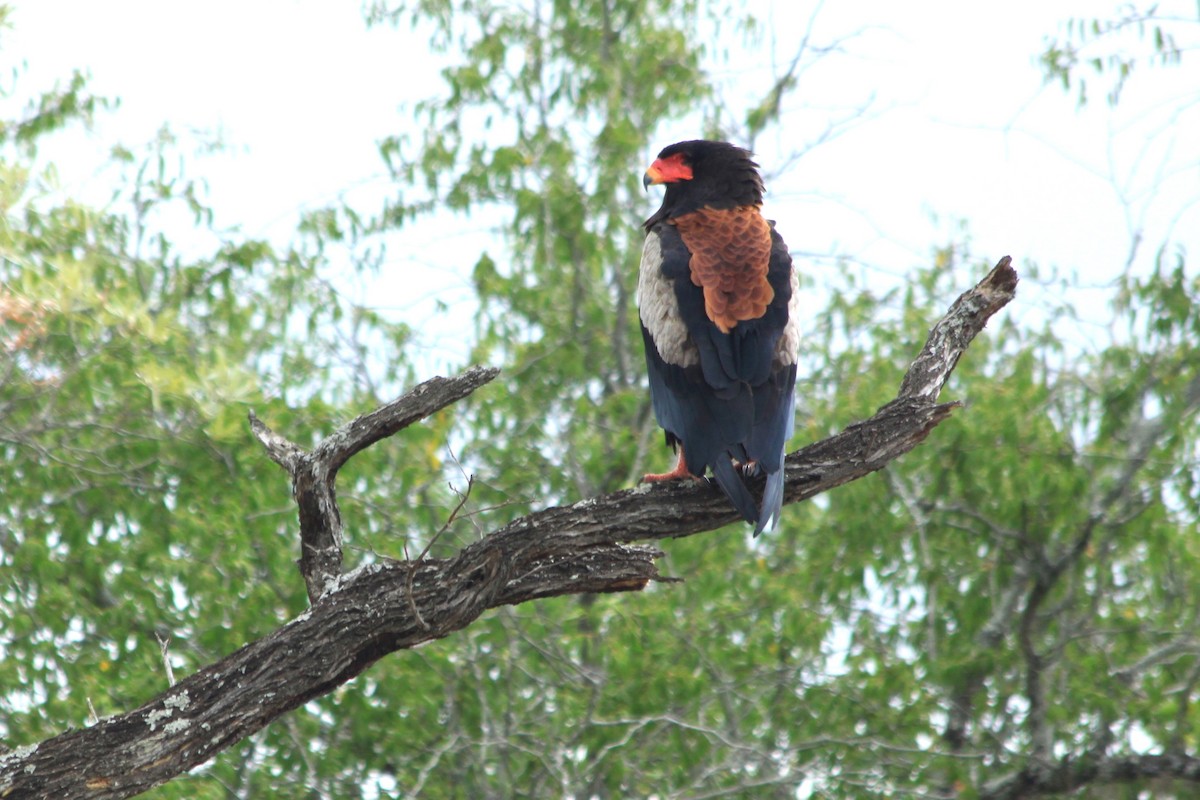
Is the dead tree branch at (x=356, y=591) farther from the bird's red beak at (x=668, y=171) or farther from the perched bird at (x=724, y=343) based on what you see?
the bird's red beak at (x=668, y=171)

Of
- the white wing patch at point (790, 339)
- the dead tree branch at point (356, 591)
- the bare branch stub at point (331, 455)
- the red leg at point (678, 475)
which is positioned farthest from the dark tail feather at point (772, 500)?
the bare branch stub at point (331, 455)

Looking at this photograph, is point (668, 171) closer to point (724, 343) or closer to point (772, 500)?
point (724, 343)

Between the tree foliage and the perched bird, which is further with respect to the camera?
the tree foliage

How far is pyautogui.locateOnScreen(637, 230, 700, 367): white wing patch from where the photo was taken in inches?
174

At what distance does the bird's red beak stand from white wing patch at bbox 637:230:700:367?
0.55 metres

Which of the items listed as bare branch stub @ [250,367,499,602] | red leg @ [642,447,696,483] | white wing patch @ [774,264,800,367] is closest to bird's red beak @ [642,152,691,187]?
white wing patch @ [774,264,800,367]

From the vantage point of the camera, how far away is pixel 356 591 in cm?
372

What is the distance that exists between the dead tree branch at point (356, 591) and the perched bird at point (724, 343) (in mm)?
197

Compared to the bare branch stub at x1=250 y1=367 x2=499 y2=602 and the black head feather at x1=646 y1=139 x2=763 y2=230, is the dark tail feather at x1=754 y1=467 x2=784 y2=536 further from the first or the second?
the black head feather at x1=646 y1=139 x2=763 y2=230

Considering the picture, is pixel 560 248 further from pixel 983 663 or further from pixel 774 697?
pixel 983 663

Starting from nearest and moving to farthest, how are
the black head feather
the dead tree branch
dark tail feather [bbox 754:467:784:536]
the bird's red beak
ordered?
the dead tree branch < dark tail feather [bbox 754:467:784:536] < the black head feather < the bird's red beak

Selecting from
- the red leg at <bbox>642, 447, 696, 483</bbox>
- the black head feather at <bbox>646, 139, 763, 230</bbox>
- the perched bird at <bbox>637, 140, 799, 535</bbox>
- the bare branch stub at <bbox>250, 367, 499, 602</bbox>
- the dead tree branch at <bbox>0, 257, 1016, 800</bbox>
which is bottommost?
the dead tree branch at <bbox>0, 257, 1016, 800</bbox>

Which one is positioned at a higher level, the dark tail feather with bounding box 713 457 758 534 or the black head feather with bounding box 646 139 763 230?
the black head feather with bounding box 646 139 763 230

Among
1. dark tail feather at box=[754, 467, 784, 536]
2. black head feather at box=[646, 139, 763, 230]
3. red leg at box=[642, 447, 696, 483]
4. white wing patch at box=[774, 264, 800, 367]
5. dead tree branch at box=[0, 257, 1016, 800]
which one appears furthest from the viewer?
black head feather at box=[646, 139, 763, 230]
